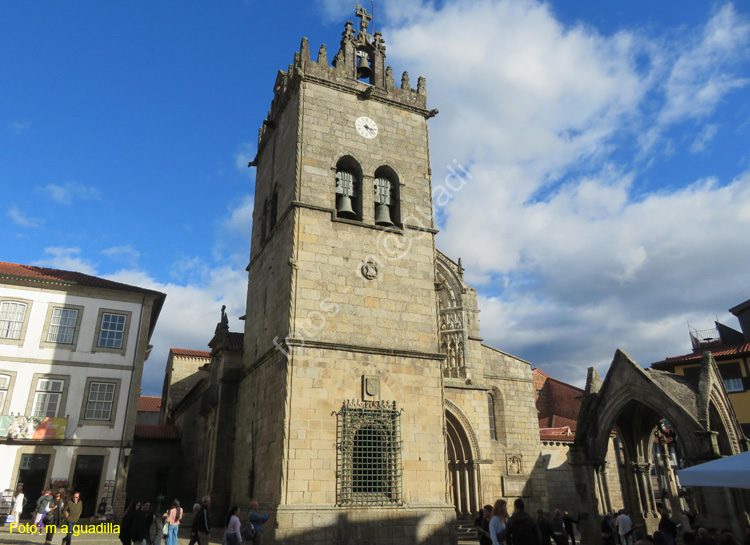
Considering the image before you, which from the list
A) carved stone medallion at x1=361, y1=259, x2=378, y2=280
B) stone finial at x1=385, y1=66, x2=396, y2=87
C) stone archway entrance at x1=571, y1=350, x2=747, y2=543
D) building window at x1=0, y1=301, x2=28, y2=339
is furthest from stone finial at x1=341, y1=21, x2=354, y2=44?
building window at x1=0, y1=301, x2=28, y2=339

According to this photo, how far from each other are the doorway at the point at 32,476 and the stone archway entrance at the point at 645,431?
18.1m

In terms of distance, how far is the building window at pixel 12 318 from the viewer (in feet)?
68.8

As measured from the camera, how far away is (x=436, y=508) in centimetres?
1436

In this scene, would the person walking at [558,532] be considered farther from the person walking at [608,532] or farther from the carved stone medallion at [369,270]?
the carved stone medallion at [369,270]

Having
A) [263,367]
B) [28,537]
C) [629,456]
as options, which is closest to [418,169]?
[263,367]

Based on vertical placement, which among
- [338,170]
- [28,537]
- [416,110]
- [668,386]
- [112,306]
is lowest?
[28,537]

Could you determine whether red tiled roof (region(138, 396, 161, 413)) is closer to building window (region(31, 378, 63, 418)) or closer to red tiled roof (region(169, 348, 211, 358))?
red tiled roof (region(169, 348, 211, 358))

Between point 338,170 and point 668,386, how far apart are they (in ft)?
37.6

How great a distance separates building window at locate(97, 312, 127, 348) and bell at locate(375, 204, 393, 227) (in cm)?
1226

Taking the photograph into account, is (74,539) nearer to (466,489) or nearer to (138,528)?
(138,528)

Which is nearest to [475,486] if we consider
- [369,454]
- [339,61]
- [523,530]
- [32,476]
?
[369,454]

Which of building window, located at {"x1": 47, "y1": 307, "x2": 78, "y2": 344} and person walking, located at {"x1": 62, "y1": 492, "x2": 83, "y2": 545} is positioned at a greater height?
building window, located at {"x1": 47, "y1": 307, "x2": 78, "y2": 344}

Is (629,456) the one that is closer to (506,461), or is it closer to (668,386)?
(668,386)

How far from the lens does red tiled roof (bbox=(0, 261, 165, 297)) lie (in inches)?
861
